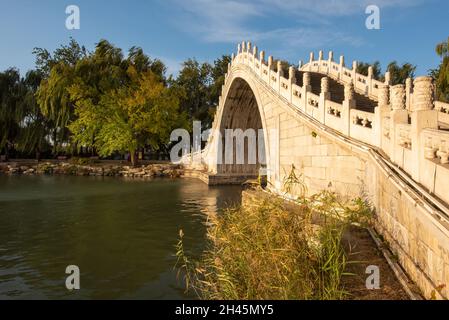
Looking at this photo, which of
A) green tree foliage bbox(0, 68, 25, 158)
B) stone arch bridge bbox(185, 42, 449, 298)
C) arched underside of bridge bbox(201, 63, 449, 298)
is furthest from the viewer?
green tree foliage bbox(0, 68, 25, 158)

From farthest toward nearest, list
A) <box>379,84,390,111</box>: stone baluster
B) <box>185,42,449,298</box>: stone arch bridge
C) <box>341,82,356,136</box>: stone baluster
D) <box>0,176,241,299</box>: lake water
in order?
<box>341,82,356,136</box>: stone baluster < <box>379,84,390,111</box>: stone baluster < <box>0,176,241,299</box>: lake water < <box>185,42,449,298</box>: stone arch bridge

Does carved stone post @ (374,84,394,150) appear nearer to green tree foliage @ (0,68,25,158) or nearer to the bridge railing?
the bridge railing

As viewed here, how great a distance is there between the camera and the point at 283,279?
16.3ft

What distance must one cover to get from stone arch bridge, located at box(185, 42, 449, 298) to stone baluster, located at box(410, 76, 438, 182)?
15 millimetres

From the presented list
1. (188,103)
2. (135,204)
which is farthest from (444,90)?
(188,103)

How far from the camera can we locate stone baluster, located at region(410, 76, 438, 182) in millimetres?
6009

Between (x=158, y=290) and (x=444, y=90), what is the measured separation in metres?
26.0

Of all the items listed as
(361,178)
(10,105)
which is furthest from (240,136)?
(10,105)

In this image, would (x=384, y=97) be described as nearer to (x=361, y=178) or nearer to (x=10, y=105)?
(x=361, y=178)

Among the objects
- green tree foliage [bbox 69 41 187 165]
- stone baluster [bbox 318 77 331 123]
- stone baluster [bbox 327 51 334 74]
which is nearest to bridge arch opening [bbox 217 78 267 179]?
green tree foliage [bbox 69 41 187 165]

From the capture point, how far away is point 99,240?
36.1 ft

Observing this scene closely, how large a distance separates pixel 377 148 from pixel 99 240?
8.06 meters
